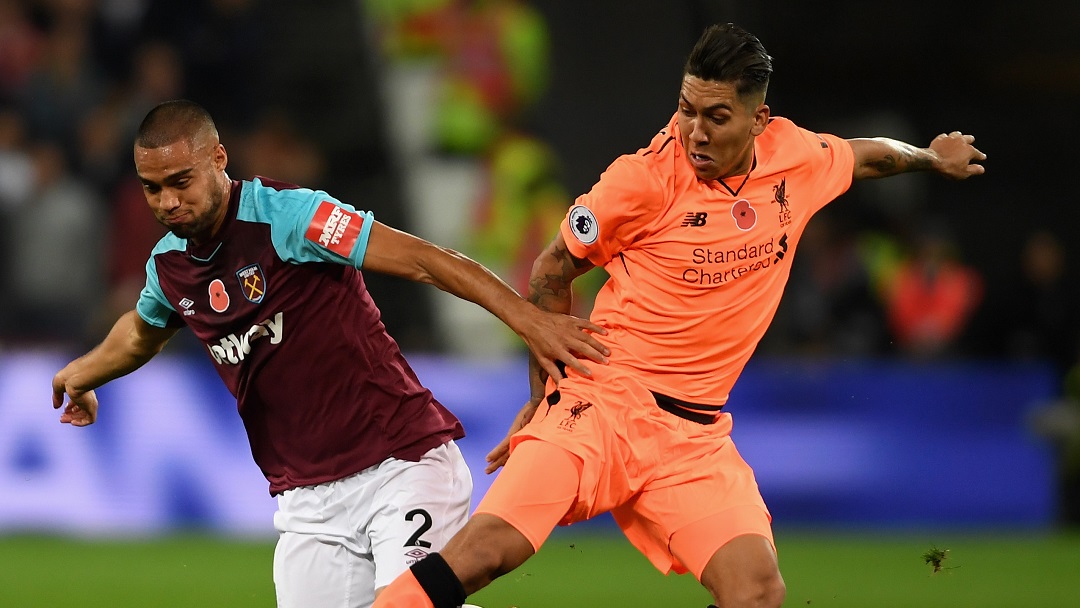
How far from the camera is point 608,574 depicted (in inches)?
353

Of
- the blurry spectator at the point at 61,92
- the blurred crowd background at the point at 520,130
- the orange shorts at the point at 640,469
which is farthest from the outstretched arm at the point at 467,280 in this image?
the blurry spectator at the point at 61,92

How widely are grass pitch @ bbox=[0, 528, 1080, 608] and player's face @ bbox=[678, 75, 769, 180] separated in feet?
11.5

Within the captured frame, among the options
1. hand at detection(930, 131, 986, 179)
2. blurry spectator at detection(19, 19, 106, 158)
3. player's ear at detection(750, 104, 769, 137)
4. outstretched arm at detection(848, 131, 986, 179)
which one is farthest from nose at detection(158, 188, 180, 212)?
blurry spectator at detection(19, 19, 106, 158)

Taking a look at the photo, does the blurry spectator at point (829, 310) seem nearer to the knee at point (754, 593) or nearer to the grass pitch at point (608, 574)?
the grass pitch at point (608, 574)

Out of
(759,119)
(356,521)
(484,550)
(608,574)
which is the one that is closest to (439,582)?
(484,550)

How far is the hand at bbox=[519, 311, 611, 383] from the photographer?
4.64m

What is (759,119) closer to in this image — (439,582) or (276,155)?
(439,582)

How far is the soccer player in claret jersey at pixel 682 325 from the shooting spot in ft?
15.1

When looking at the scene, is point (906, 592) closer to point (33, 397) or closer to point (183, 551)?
point (183, 551)

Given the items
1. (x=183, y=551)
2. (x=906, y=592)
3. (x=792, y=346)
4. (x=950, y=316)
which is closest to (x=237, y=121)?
(x=183, y=551)

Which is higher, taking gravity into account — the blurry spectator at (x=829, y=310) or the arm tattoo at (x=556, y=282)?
the blurry spectator at (x=829, y=310)

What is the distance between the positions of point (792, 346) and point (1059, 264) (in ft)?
7.76

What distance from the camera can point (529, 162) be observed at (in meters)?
12.2

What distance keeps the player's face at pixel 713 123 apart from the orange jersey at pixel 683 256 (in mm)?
115
